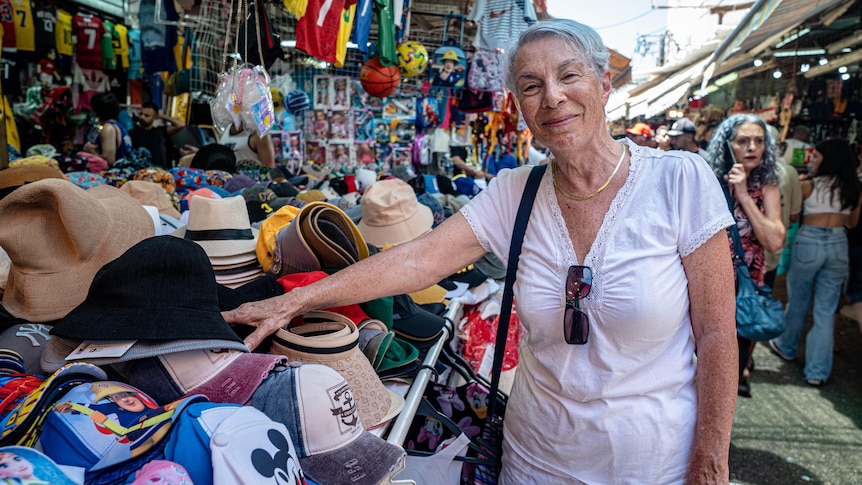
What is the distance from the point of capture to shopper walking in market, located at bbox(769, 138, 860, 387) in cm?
455

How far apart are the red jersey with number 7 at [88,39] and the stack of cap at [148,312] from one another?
289 inches

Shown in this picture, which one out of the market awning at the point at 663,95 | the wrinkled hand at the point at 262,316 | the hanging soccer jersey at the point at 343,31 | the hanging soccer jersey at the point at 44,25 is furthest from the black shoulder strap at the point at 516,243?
the market awning at the point at 663,95

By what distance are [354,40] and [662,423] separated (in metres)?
3.86

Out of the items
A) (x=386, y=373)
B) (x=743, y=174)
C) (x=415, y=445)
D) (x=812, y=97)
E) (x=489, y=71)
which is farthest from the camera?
(x=812, y=97)

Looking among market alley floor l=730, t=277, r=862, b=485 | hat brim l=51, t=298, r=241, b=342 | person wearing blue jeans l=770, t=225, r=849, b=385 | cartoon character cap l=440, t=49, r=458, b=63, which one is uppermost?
cartoon character cap l=440, t=49, r=458, b=63

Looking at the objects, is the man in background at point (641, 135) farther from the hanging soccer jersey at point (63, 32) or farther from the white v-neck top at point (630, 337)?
→ the hanging soccer jersey at point (63, 32)

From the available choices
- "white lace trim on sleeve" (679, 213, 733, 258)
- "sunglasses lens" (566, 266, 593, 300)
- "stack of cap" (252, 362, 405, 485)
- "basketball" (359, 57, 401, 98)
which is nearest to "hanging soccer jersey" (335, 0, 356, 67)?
"basketball" (359, 57, 401, 98)

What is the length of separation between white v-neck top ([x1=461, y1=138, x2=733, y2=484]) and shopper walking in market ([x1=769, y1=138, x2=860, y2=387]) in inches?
160

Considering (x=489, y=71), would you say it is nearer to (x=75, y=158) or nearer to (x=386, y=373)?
(x=75, y=158)

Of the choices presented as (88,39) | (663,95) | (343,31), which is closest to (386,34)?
(343,31)

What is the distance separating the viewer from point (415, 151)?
7.46 metres

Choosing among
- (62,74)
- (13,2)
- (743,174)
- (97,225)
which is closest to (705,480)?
(97,225)

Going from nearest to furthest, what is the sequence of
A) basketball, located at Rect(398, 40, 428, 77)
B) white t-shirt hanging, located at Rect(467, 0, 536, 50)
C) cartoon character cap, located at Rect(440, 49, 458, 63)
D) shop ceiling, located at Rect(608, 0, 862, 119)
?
shop ceiling, located at Rect(608, 0, 862, 119), basketball, located at Rect(398, 40, 428, 77), white t-shirt hanging, located at Rect(467, 0, 536, 50), cartoon character cap, located at Rect(440, 49, 458, 63)

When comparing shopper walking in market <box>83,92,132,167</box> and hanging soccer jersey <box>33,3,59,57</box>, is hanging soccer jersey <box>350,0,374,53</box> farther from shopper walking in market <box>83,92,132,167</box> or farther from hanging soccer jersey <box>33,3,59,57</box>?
hanging soccer jersey <box>33,3,59,57</box>
